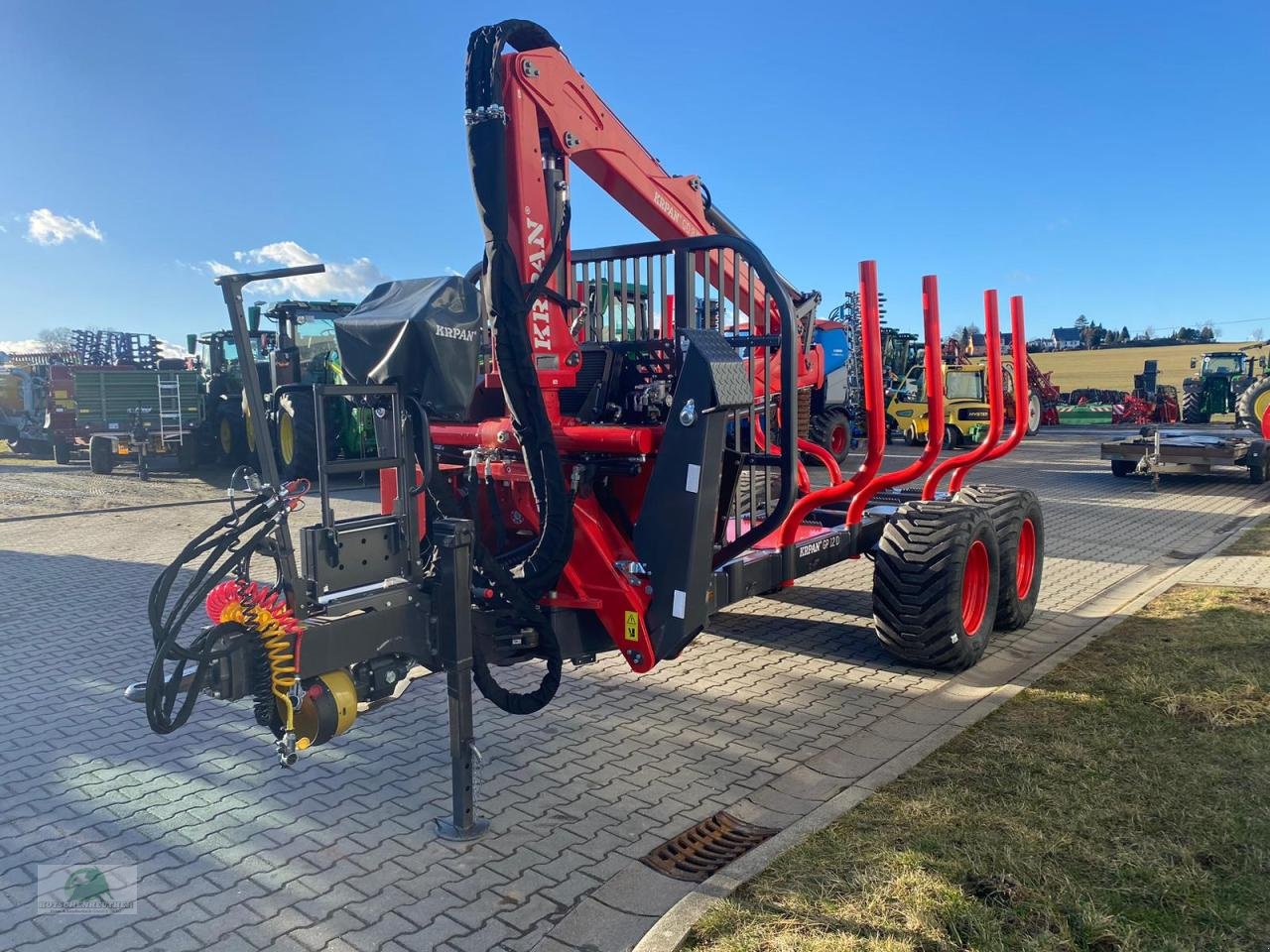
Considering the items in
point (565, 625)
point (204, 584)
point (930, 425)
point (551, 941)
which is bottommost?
point (551, 941)

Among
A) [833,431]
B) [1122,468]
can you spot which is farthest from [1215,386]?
[833,431]

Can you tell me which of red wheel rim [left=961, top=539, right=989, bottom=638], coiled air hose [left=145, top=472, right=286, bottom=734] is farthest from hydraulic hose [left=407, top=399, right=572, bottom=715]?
red wheel rim [left=961, top=539, right=989, bottom=638]

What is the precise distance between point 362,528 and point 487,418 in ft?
5.45

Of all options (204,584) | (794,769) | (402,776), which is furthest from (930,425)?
(204,584)

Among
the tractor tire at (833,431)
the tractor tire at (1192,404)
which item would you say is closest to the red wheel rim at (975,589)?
the tractor tire at (833,431)

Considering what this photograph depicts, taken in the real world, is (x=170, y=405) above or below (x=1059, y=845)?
above

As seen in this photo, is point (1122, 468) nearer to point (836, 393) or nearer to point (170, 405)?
point (836, 393)

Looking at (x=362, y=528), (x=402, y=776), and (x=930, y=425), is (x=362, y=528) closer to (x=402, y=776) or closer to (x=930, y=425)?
(x=402, y=776)

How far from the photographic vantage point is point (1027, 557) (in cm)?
701

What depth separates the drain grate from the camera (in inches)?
138

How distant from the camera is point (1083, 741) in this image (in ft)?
14.8

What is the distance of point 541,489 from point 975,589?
3.35 meters

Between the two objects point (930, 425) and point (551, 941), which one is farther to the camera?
point (930, 425)

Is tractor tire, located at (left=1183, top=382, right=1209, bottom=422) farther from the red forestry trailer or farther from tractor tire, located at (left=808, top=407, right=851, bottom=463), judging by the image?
the red forestry trailer
